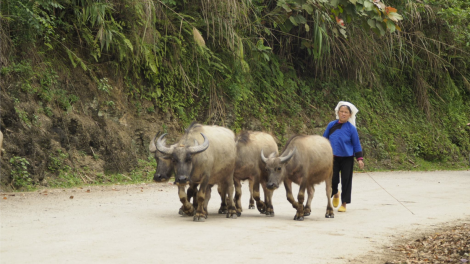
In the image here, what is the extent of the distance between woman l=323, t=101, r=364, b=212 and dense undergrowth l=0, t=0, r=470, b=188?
1526 mm

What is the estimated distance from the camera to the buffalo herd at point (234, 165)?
30.2 ft

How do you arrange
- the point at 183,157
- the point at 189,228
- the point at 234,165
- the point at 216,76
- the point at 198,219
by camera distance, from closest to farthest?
the point at 189,228, the point at 183,157, the point at 198,219, the point at 234,165, the point at 216,76

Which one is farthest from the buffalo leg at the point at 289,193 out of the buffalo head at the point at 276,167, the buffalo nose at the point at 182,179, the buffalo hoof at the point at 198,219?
the buffalo nose at the point at 182,179

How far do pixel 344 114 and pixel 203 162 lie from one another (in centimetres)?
325

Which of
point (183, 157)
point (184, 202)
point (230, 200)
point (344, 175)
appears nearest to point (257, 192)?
point (230, 200)

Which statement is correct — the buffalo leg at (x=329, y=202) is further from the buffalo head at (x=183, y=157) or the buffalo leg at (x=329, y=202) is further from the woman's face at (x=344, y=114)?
the buffalo head at (x=183, y=157)

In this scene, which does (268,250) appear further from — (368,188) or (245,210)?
(368,188)

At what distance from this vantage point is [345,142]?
1116 centimetres

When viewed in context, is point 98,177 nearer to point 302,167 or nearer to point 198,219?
point 198,219

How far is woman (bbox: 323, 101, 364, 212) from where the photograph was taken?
36.4 feet

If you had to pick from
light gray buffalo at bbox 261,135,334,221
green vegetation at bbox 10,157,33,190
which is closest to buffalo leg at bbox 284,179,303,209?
light gray buffalo at bbox 261,135,334,221

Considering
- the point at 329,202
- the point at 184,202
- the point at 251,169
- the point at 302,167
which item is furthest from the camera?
the point at 329,202

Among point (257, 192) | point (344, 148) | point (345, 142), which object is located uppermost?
point (345, 142)

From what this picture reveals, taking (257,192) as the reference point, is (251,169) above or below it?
above
